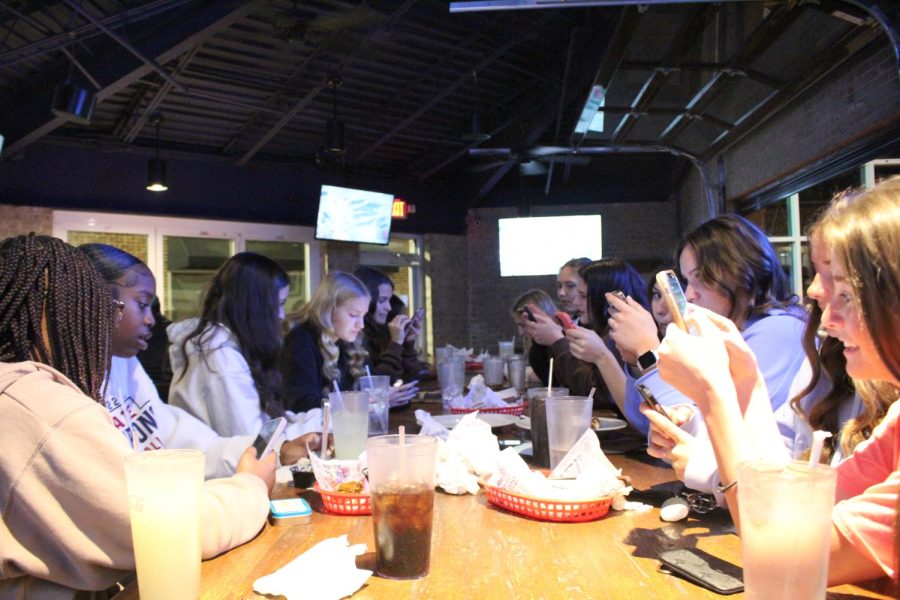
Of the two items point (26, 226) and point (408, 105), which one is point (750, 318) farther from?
point (26, 226)

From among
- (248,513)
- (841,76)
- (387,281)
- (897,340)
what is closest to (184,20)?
(387,281)

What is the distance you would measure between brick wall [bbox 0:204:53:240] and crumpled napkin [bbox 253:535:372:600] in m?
7.42

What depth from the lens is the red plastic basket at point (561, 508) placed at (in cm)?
129

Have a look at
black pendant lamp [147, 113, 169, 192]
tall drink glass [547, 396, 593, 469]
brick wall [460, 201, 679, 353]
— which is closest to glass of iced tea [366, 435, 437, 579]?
tall drink glass [547, 396, 593, 469]

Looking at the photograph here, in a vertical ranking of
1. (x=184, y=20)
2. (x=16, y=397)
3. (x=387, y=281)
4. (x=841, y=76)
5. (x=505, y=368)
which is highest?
(x=184, y=20)

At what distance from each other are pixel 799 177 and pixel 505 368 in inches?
131

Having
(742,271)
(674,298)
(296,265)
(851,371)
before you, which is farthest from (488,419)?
(296,265)

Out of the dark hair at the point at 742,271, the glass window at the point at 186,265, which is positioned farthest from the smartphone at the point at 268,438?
the glass window at the point at 186,265

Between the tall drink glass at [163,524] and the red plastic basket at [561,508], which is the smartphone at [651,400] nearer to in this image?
the red plastic basket at [561,508]

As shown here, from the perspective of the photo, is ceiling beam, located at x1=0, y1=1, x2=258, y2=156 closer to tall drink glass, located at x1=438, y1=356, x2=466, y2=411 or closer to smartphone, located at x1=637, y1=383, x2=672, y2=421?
tall drink glass, located at x1=438, y1=356, x2=466, y2=411

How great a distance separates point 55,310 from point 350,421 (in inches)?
29.3

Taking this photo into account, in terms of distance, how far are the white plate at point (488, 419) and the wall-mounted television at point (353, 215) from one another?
6976 mm

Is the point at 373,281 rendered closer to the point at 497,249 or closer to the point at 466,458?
the point at 466,458

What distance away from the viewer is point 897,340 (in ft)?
3.01
